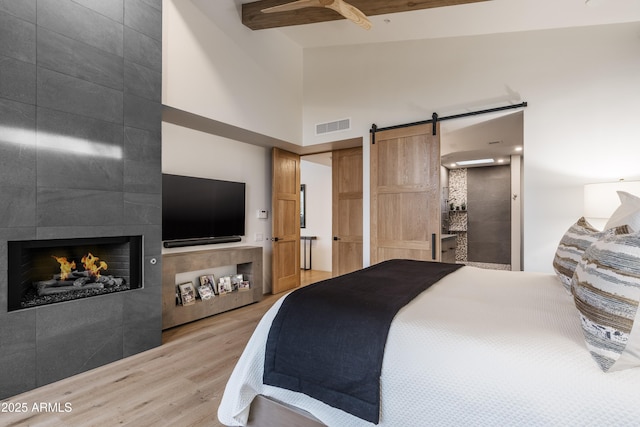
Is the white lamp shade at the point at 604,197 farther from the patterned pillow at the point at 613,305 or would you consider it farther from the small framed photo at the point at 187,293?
the small framed photo at the point at 187,293

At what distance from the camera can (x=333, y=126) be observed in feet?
15.4

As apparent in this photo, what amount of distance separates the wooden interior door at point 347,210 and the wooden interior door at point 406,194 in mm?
731

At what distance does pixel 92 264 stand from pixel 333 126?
3.31 meters

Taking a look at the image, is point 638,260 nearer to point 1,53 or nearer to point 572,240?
point 572,240

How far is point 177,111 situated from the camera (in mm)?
3336

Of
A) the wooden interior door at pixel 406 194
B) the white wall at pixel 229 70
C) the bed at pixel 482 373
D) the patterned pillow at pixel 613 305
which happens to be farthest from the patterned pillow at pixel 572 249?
the white wall at pixel 229 70

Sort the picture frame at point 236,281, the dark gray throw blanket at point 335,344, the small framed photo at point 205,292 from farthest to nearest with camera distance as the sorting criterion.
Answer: the picture frame at point 236,281
the small framed photo at point 205,292
the dark gray throw blanket at point 335,344

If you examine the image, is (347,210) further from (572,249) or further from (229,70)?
(572,249)

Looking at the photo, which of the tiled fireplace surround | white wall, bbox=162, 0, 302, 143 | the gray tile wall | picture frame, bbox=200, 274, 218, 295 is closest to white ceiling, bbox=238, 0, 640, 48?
white wall, bbox=162, 0, 302, 143

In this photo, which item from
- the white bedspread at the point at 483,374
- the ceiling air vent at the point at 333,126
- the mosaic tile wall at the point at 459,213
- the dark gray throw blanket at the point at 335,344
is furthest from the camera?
the mosaic tile wall at the point at 459,213

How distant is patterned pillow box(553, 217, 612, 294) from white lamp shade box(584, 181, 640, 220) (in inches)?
34.9

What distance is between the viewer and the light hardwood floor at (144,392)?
191 centimetres

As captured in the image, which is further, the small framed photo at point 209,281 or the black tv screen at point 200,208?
the small framed photo at point 209,281

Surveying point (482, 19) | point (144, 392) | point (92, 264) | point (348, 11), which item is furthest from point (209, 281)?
point (482, 19)
